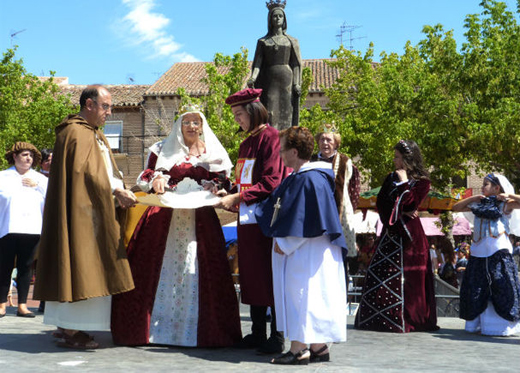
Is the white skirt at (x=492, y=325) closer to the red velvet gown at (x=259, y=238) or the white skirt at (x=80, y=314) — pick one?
the red velvet gown at (x=259, y=238)

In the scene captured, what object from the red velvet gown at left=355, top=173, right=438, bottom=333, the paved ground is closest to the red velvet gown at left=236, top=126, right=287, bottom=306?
the paved ground

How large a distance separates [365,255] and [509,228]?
28.0 feet

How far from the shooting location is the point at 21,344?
18.0 feet

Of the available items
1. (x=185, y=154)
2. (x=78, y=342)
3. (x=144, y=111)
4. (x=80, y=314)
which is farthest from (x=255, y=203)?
(x=144, y=111)

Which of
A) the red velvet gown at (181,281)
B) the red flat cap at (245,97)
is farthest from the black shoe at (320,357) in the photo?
the red flat cap at (245,97)

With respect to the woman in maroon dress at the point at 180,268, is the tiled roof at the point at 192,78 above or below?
above

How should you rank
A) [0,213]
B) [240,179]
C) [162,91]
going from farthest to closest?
[162,91]
[0,213]
[240,179]

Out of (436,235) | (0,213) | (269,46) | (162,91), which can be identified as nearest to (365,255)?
(269,46)

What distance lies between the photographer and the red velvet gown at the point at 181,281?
5516 mm

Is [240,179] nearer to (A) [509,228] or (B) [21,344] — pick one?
(B) [21,344]

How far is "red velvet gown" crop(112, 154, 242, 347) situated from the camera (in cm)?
552

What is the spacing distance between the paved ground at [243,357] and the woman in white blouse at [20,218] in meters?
1.26

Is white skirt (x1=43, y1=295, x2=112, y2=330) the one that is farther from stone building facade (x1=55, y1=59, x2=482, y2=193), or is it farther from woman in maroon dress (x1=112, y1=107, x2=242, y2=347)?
stone building facade (x1=55, y1=59, x2=482, y2=193)

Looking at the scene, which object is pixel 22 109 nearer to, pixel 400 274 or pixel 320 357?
pixel 400 274
